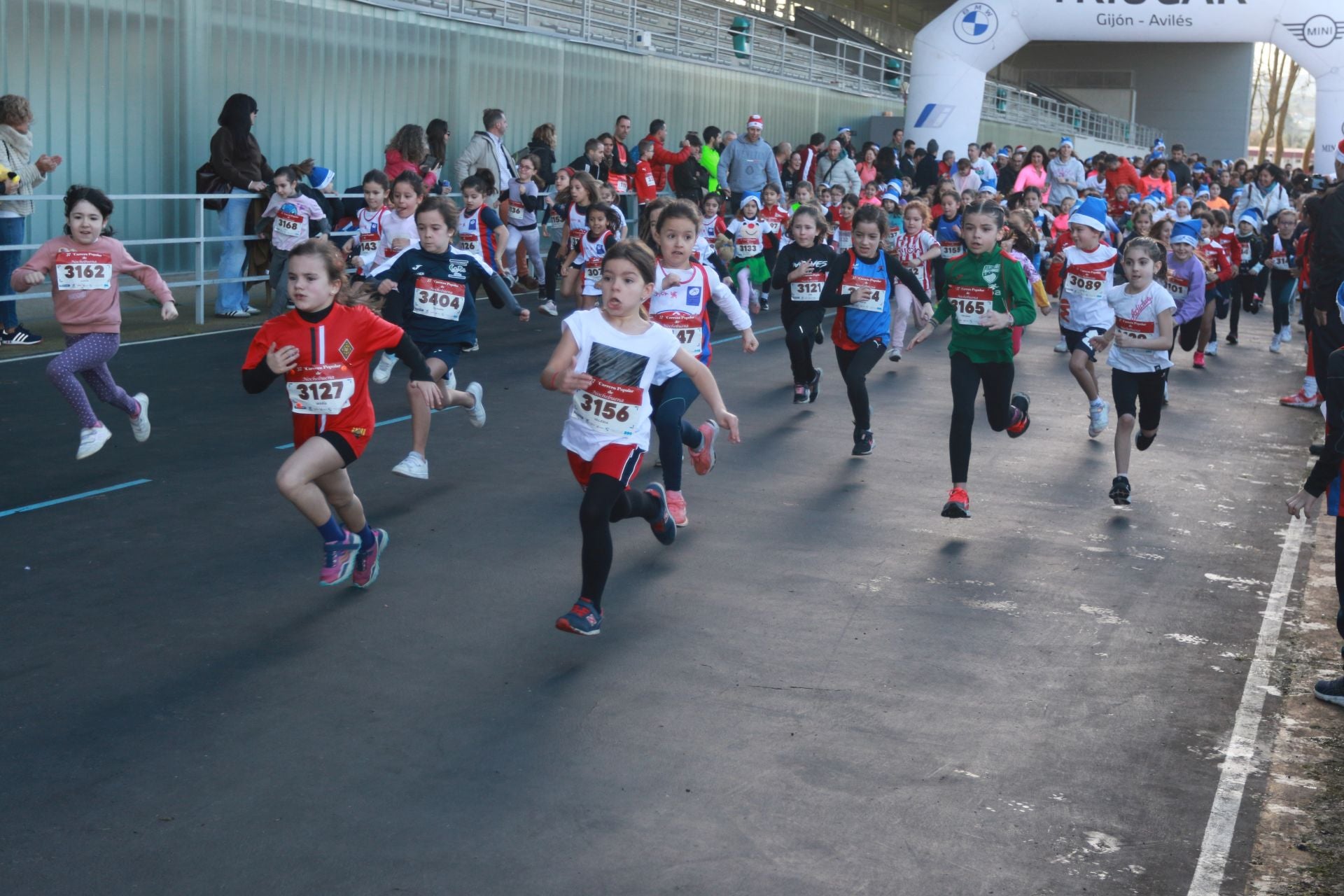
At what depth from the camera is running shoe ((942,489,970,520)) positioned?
8.34m

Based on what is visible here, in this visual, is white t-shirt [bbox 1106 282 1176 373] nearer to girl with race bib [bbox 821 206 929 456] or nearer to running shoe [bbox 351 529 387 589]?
girl with race bib [bbox 821 206 929 456]

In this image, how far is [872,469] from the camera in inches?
383

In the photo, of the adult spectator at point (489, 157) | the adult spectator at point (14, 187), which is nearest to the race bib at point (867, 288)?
the adult spectator at point (14, 187)

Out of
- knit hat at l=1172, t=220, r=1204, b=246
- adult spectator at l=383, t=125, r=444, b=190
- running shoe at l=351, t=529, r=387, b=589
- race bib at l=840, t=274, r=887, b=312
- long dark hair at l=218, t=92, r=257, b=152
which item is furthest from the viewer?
adult spectator at l=383, t=125, r=444, b=190

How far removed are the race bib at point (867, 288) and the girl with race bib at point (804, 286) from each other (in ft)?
2.33

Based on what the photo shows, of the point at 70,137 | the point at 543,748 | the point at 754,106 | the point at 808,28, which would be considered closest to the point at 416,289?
the point at 543,748

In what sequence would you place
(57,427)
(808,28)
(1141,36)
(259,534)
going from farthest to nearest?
(808,28), (1141,36), (57,427), (259,534)

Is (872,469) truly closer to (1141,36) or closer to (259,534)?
(259,534)

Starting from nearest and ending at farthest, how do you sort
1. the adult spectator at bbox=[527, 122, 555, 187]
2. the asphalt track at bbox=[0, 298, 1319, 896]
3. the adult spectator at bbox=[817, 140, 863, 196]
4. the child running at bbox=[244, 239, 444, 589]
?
the asphalt track at bbox=[0, 298, 1319, 896] < the child running at bbox=[244, 239, 444, 589] < the adult spectator at bbox=[527, 122, 555, 187] < the adult spectator at bbox=[817, 140, 863, 196]

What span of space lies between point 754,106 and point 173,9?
16.9 m

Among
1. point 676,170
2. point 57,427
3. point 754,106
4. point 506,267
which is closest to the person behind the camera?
point 57,427

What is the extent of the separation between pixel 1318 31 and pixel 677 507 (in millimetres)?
32135

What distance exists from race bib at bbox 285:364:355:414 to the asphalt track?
901 mm

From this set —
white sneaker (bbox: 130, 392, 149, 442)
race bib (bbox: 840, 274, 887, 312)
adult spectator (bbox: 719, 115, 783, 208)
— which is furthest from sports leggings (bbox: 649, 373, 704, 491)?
adult spectator (bbox: 719, 115, 783, 208)
